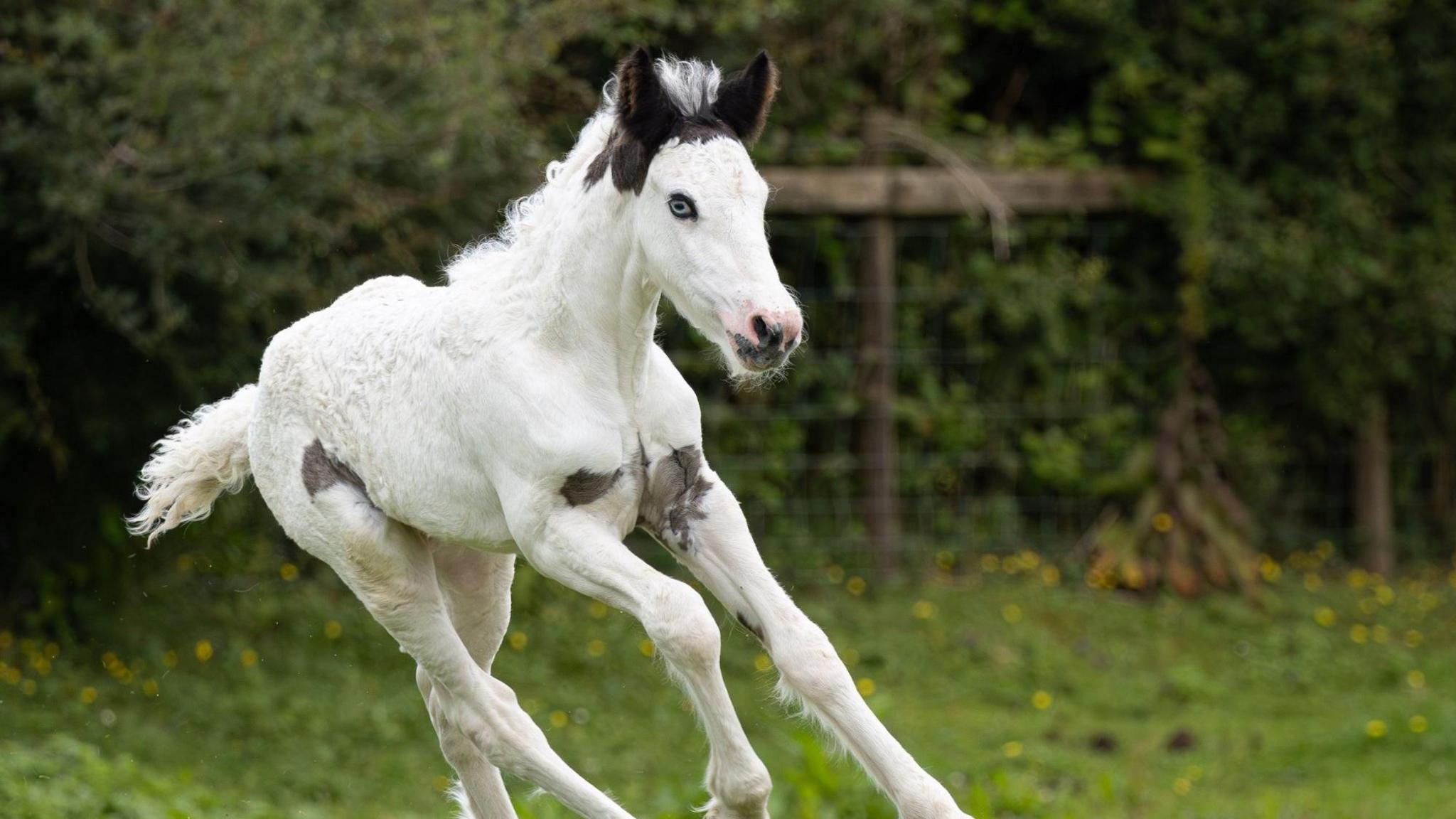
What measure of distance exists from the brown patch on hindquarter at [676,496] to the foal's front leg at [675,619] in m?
0.12

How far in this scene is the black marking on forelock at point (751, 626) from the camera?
3.78 m

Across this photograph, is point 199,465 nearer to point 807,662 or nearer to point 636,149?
point 636,149

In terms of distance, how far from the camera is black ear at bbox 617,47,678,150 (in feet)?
11.7

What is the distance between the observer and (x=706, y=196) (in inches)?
137

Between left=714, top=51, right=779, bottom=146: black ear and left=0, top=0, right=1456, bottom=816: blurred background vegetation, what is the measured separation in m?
3.94

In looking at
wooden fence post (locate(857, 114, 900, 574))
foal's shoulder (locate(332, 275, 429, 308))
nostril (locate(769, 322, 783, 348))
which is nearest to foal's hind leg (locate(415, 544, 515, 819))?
foal's shoulder (locate(332, 275, 429, 308))

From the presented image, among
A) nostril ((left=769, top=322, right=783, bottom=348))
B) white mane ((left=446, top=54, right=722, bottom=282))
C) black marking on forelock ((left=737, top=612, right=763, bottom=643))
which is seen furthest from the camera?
black marking on forelock ((left=737, top=612, right=763, bottom=643))

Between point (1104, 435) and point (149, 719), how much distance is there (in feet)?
19.2

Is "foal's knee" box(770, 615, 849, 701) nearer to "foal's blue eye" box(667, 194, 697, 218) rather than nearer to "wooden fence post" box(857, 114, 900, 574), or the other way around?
"foal's blue eye" box(667, 194, 697, 218)

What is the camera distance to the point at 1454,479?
11.2m

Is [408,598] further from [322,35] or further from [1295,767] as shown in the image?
[1295,767]

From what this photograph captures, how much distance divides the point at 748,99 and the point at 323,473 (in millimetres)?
1504

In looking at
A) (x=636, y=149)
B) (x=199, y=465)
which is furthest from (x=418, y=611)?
(x=636, y=149)

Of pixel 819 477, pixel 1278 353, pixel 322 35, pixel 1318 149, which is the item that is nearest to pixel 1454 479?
pixel 1278 353
